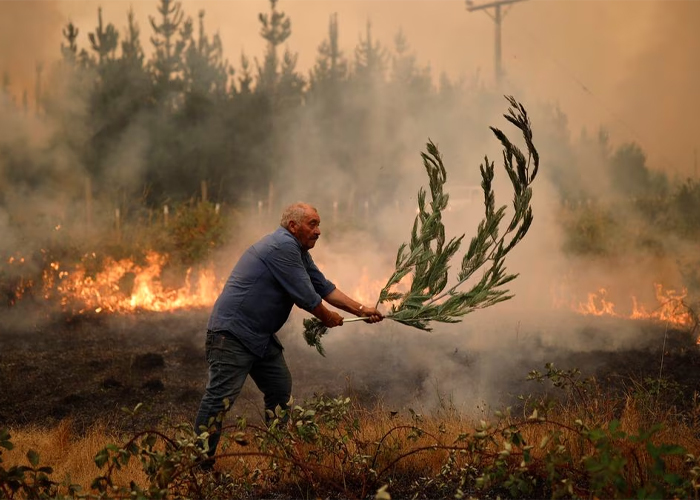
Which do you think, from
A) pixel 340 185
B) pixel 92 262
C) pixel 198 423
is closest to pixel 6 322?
pixel 92 262

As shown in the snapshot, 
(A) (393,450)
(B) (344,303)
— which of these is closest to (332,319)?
(B) (344,303)

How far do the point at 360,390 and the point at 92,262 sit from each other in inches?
251

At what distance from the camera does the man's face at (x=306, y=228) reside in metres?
4.90

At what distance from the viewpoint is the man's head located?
4.89 meters

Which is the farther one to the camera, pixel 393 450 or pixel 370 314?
pixel 370 314

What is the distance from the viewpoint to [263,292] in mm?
4758

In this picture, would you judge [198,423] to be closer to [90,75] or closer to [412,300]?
[412,300]

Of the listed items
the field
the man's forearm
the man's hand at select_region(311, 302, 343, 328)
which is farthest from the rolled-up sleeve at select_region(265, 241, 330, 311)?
the field

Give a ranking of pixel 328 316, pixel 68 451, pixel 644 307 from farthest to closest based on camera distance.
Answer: pixel 644 307
pixel 68 451
pixel 328 316

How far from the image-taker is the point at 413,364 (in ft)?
26.8

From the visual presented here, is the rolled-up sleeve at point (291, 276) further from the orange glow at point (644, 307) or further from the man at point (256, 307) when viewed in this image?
the orange glow at point (644, 307)

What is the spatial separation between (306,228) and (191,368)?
3.96 meters

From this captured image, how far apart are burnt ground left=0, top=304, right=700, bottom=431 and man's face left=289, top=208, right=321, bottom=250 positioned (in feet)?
5.16

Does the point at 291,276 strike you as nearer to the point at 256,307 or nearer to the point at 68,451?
the point at 256,307
